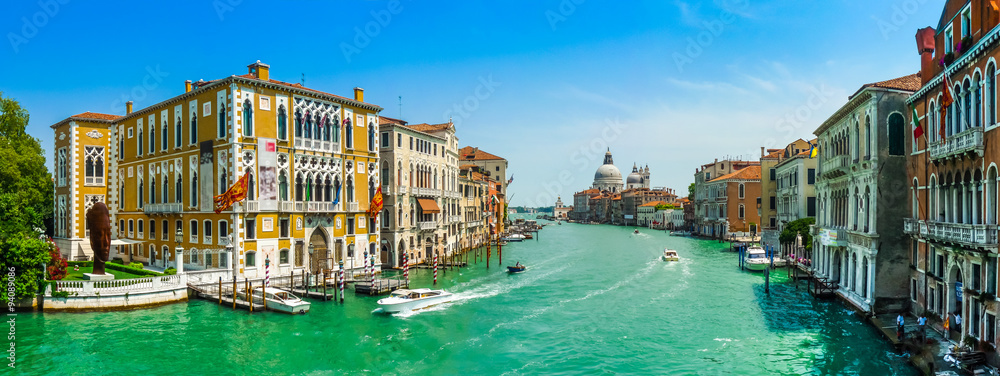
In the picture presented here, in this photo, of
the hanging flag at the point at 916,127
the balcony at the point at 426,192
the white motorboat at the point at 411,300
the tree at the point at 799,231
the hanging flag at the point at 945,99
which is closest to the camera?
the hanging flag at the point at 945,99

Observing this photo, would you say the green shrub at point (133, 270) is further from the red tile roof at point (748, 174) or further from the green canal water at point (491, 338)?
the red tile roof at point (748, 174)

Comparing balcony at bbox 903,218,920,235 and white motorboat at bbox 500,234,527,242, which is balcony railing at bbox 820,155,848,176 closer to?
balcony at bbox 903,218,920,235

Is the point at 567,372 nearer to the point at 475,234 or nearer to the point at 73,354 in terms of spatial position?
the point at 73,354

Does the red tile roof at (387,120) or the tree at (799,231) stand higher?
the red tile roof at (387,120)

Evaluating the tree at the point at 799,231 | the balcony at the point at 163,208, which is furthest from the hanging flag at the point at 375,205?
the tree at the point at 799,231

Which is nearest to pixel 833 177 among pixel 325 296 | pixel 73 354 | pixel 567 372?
pixel 567 372

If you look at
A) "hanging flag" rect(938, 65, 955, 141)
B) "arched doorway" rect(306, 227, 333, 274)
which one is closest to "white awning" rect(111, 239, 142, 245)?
"arched doorway" rect(306, 227, 333, 274)

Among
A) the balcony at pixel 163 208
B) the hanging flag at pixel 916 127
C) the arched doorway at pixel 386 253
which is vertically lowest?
the arched doorway at pixel 386 253

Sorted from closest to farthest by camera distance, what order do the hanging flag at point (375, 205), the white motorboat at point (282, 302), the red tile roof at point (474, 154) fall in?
the white motorboat at point (282, 302) → the hanging flag at point (375, 205) → the red tile roof at point (474, 154)
